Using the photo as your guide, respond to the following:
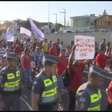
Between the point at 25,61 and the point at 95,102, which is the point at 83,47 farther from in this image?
the point at 25,61

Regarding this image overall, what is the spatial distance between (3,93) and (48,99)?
6.18 feet

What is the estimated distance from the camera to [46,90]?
715 cm

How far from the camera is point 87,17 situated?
273 ft

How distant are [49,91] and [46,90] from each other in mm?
72

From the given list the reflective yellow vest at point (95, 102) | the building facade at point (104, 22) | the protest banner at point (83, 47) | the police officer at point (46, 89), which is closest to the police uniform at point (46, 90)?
the police officer at point (46, 89)

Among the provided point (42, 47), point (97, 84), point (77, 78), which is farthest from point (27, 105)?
point (42, 47)

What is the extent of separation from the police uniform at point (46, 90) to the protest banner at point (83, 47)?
7.19 ft

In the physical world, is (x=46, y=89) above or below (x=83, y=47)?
below

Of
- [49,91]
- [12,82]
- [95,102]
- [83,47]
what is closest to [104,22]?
[83,47]

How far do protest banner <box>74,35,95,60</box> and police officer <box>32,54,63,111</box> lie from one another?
7.14ft

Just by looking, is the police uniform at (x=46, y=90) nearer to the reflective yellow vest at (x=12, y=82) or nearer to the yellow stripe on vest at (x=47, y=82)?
the yellow stripe on vest at (x=47, y=82)

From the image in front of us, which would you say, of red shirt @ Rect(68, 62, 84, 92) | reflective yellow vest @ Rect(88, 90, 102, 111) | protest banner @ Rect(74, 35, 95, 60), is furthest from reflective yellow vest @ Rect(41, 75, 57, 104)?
red shirt @ Rect(68, 62, 84, 92)

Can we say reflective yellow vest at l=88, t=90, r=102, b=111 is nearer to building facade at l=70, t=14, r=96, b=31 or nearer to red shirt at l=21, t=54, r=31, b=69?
red shirt at l=21, t=54, r=31, b=69

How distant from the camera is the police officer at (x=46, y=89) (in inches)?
277
